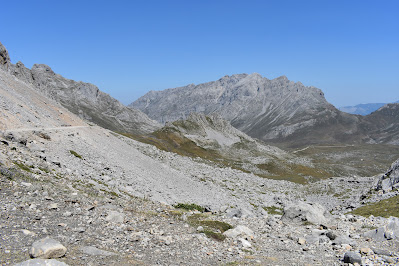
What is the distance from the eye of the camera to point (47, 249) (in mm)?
12453

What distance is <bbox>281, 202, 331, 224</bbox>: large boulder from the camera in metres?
27.2

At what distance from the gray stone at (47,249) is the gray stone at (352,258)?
16.5 m

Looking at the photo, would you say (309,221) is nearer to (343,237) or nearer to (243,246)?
(343,237)

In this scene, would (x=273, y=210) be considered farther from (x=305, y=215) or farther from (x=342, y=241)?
(x=342, y=241)

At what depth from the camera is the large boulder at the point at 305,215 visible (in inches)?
1070

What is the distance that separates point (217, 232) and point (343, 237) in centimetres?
973

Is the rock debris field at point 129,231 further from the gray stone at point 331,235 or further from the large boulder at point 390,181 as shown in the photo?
the large boulder at point 390,181

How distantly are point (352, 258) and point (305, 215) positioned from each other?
11.0 metres

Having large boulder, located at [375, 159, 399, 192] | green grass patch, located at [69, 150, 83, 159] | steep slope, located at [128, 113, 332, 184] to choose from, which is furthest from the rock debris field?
steep slope, located at [128, 113, 332, 184]

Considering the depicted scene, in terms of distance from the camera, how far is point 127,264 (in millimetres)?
13516

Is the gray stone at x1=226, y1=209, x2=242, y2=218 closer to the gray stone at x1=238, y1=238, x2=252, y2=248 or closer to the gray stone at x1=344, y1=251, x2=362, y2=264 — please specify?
the gray stone at x1=238, y1=238, x2=252, y2=248

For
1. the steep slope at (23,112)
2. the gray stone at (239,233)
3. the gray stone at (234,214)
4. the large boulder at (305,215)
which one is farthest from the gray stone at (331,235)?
the steep slope at (23,112)

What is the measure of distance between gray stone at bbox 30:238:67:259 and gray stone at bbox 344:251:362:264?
1650cm

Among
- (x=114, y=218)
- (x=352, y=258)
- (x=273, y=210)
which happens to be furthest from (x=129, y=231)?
(x=273, y=210)
